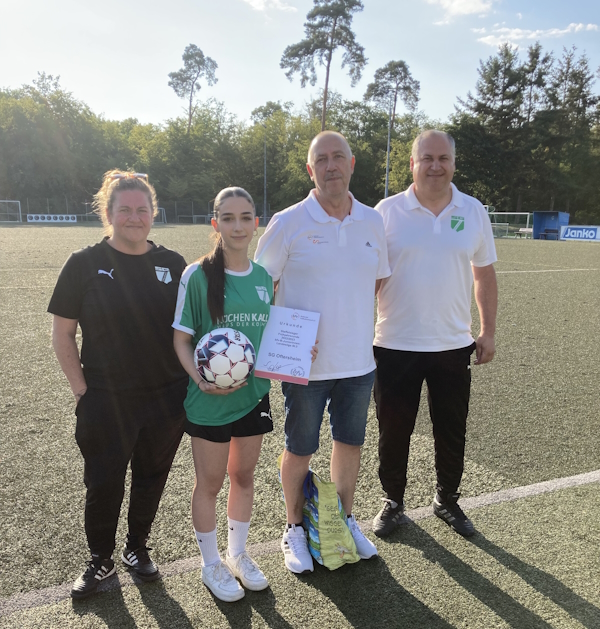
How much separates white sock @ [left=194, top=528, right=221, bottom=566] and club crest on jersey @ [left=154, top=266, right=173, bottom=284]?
1221mm

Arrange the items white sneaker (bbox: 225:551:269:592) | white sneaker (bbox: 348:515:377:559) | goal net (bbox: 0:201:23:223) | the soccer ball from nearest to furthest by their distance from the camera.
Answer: the soccer ball → white sneaker (bbox: 225:551:269:592) → white sneaker (bbox: 348:515:377:559) → goal net (bbox: 0:201:23:223)

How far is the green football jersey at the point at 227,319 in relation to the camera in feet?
7.52

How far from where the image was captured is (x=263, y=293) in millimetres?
2414

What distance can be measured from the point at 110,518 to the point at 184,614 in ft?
1.84

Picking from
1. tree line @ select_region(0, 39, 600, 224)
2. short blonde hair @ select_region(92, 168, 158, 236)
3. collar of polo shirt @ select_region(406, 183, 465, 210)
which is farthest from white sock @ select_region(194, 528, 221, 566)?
tree line @ select_region(0, 39, 600, 224)

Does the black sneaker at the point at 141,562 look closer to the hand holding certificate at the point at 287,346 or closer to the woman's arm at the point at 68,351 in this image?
the woman's arm at the point at 68,351

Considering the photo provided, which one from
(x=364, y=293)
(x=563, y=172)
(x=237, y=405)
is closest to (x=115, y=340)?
(x=237, y=405)

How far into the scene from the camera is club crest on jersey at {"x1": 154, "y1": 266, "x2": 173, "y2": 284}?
247cm

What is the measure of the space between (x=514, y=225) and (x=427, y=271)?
39.1 meters

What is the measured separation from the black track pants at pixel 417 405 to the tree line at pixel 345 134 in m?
47.2

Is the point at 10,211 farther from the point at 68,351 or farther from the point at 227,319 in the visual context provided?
the point at 227,319

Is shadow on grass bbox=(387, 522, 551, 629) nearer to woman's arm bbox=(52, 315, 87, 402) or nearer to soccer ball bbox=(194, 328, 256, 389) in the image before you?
soccer ball bbox=(194, 328, 256, 389)

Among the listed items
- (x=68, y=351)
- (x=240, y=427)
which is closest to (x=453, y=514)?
(x=240, y=427)

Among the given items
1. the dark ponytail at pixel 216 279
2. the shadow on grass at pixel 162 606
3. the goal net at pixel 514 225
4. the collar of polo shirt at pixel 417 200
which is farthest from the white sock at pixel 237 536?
the goal net at pixel 514 225
